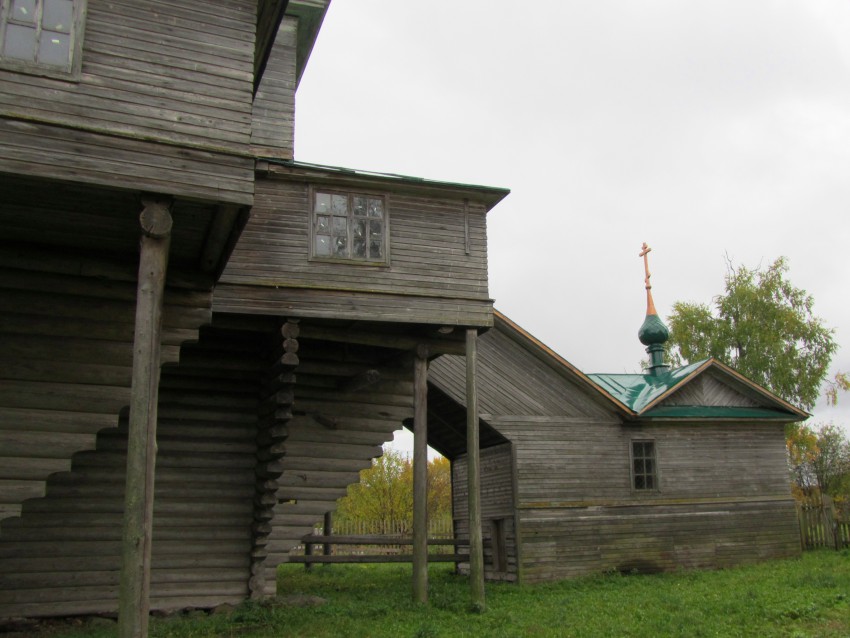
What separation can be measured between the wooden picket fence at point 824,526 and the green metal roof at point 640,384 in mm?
5761

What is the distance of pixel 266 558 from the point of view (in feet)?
47.4

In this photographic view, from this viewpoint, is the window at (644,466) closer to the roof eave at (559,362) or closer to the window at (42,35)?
the roof eave at (559,362)

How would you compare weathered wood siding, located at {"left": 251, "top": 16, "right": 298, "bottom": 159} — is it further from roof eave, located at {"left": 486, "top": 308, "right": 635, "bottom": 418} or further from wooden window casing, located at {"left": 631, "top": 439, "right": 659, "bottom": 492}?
wooden window casing, located at {"left": 631, "top": 439, "right": 659, "bottom": 492}

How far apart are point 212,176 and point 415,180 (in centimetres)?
579

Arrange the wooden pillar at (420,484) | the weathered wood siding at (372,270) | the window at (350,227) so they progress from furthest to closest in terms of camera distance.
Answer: the window at (350,227) < the wooden pillar at (420,484) < the weathered wood siding at (372,270)

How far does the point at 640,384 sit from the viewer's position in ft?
80.0

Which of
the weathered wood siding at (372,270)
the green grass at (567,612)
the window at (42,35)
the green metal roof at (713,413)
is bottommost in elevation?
the green grass at (567,612)

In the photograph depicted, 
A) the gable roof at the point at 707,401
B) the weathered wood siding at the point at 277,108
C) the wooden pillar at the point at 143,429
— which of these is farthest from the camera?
the gable roof at the point at 707,401

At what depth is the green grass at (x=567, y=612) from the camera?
12.0 metres

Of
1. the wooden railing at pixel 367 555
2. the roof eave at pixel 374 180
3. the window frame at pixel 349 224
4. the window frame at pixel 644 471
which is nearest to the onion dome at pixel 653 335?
the window frame at pixel 644 471

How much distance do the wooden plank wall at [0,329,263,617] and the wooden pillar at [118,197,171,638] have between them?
16.6ft

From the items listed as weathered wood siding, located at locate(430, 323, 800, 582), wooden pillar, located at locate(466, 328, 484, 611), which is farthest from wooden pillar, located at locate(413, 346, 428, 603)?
weathered wood siding, located at locate(430, 323, 800, 582)

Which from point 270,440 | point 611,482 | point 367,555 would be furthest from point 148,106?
point 611,482

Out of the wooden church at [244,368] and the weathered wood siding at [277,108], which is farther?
the weathered wood siding at [277,108]
